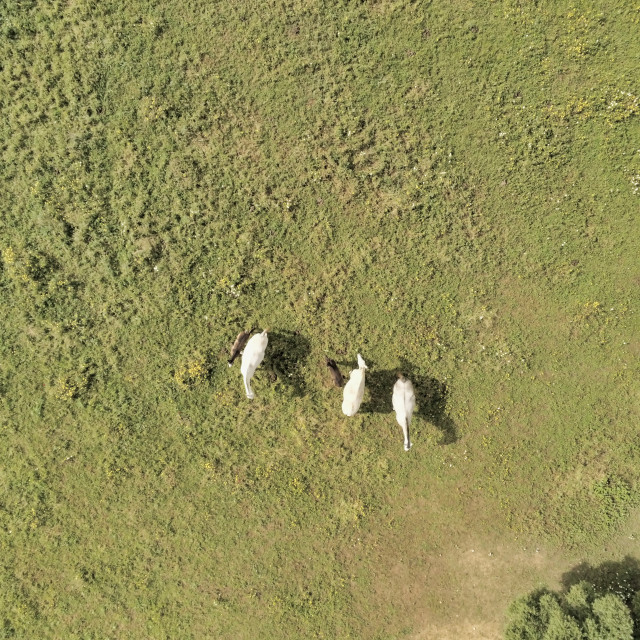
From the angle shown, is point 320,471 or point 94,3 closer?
point 94,3

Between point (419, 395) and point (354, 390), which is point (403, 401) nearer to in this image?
point (419, 395)

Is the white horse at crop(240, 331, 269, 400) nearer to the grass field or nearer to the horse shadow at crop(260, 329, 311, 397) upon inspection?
the horse shadow at crop(260, 329, 311, 397)

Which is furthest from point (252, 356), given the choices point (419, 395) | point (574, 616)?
point (574, 616)

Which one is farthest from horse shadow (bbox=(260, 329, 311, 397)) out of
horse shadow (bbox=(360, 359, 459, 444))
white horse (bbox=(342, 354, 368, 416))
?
horse shadow (bbox=(360, 359, 459, 444))

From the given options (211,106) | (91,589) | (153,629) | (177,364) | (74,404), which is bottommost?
(153,629)

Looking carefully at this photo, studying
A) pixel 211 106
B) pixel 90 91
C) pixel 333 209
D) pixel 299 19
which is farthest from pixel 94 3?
pixel 333 209

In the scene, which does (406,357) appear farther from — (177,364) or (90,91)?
(90,91)

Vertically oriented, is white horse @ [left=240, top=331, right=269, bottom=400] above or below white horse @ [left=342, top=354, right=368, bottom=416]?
above
